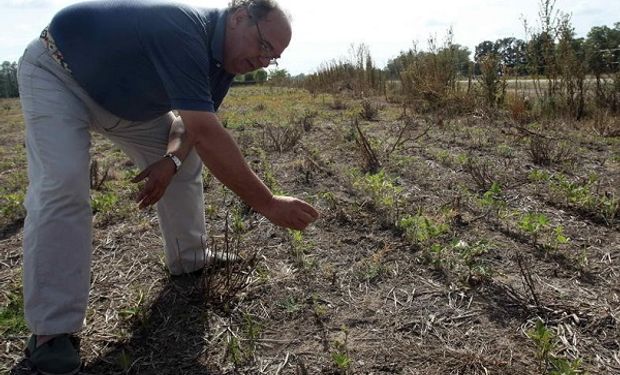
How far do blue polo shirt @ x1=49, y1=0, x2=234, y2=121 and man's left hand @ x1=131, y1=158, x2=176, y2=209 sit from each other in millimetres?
284

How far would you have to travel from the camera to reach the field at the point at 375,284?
5.87ft

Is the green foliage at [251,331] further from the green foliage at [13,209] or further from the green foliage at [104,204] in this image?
the green foliage at [13,209]

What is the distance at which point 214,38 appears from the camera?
1810 millimetres

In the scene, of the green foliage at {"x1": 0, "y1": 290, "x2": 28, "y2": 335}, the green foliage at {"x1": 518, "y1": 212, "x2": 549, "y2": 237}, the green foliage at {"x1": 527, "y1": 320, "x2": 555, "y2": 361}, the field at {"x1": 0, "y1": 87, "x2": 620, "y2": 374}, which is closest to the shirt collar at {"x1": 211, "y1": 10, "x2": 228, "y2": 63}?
the field at {"x1": 0, "y1": 87, "x2": 620, "y2": 374}

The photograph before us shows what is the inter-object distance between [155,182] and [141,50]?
484 millimetres

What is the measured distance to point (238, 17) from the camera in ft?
5.88

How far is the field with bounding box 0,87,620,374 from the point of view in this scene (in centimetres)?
179

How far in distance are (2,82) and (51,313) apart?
5311 cm

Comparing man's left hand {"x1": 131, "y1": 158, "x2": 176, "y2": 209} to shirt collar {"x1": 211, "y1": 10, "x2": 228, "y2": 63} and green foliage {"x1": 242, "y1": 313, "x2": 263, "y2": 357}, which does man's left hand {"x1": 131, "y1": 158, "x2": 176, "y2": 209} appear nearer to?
shirt collar {"x1": 211, "y1": 10, "x2": 228, "y2": 63}

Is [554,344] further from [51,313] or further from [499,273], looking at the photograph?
[51,313]

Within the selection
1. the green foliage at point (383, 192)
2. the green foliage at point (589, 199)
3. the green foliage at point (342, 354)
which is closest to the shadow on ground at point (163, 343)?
the green foliage at point (342, 354)

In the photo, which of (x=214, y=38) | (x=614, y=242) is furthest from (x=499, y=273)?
(x=214, y=38)

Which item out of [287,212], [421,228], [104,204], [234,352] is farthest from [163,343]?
[104,204]

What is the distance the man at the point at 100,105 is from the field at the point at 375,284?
1.10ft
